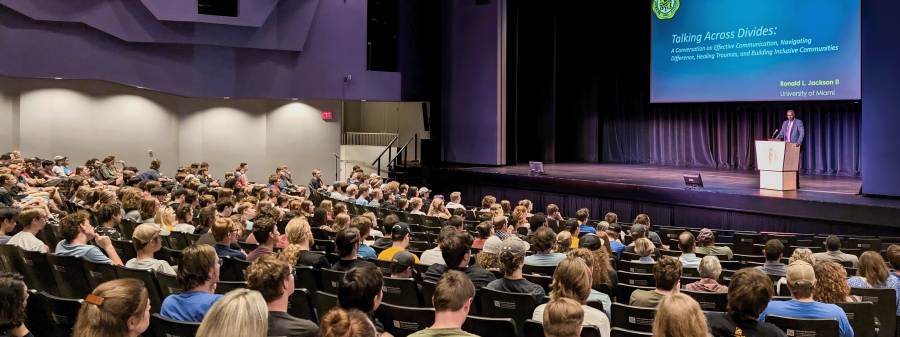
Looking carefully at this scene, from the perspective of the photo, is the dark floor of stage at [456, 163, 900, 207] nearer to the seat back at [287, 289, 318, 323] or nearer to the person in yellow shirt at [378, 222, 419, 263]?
the person in yellow shirt at [378, 222, 419, 263]

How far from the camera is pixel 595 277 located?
5137 mm

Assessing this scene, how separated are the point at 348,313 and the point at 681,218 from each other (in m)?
A: 11.4

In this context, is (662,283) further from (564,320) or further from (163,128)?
(163,128)

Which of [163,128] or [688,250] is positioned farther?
[163,128]

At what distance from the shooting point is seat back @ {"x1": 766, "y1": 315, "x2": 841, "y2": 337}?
12.6 ft

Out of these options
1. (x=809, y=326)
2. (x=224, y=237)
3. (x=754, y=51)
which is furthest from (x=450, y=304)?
(x=754, y=51)

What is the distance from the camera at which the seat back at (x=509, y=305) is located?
427cm

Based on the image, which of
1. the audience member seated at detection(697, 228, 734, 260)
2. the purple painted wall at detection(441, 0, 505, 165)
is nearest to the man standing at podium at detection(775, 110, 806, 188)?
the audience member seated at detection(697, 228, 734, 260)

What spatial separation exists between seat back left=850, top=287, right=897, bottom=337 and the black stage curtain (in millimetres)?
12991

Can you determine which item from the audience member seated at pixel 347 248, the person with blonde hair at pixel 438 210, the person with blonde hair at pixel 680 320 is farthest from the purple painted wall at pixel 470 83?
the person with blonde hair at pixel 680 320

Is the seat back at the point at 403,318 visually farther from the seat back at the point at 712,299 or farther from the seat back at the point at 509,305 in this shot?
the seat back at the point at 712,299

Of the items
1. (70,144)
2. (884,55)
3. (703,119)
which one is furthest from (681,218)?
(70,144)

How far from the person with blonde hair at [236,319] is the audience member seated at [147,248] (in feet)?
8.79

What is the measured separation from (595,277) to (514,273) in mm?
863
